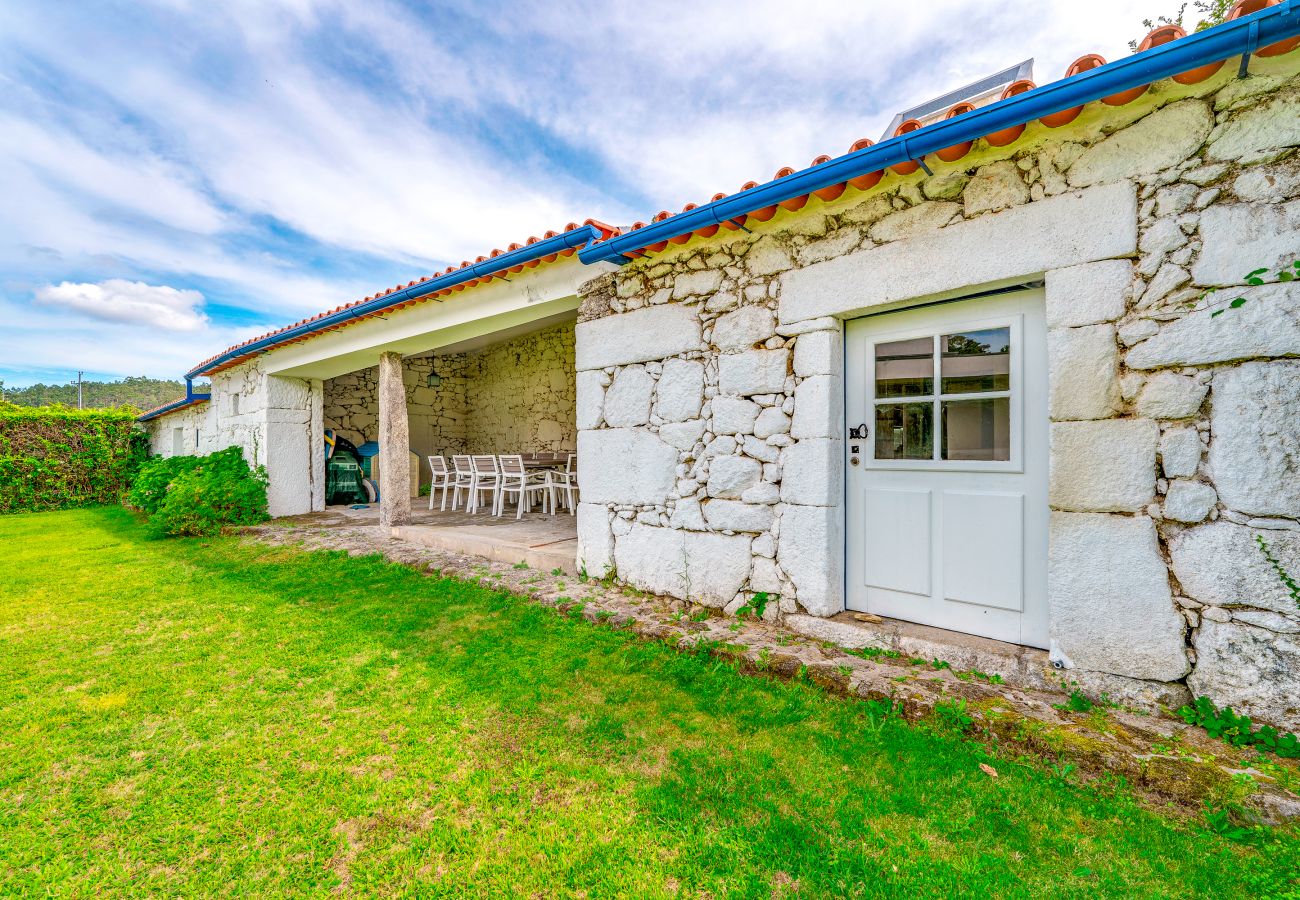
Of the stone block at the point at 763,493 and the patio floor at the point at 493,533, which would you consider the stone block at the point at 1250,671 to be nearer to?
the stone block at the point at 763,493

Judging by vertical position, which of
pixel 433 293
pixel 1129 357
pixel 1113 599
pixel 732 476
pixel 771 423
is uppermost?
pixel 433 293

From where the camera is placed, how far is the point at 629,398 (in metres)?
4.12

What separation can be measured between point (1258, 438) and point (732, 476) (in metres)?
2.39

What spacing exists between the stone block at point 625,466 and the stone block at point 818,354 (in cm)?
114

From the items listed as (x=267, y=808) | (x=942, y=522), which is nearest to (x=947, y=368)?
(x=942, y=522)

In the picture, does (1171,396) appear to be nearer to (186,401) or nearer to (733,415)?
(733,415)

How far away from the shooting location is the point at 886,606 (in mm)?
3168

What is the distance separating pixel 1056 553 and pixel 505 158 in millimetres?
10278

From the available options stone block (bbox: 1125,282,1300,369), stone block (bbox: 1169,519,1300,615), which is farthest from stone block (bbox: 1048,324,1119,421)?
stone block (bbox: 1169,519,1300,615)

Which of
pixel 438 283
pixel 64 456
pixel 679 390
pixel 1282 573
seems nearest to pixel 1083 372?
pixel 1282 573

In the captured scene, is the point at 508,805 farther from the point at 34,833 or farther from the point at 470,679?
the point at 34,833

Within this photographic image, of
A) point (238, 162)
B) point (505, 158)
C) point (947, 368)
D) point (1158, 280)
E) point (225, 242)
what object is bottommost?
point (947, 368)

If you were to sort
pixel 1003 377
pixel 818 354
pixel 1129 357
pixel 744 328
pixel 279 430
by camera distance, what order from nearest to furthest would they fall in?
pixel 1129 357 → pixel 1003 377 → pixel 818 354 → pixel 744 328 → pixel 279 430

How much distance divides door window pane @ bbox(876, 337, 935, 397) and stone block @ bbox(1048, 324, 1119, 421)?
0.62m
